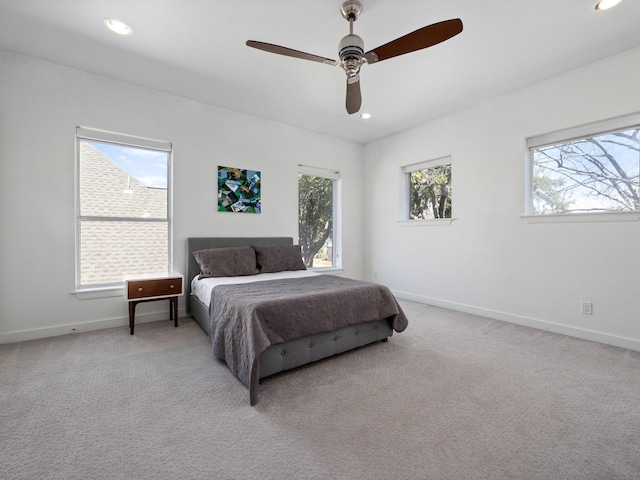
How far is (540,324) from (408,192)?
8.50ft

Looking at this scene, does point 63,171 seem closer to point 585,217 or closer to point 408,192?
point 408,192

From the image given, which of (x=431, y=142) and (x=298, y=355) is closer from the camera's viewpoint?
(x=298, y=355)

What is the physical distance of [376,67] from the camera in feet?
9.36

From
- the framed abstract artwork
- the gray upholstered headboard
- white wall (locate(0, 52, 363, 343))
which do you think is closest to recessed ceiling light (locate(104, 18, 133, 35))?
white wall (locate(0, 52, 363, 343))

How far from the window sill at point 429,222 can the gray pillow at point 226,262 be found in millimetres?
2519

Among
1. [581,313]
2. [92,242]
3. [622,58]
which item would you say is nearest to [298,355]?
[92,242]

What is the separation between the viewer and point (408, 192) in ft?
15.8

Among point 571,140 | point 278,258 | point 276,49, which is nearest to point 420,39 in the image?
point 276,49

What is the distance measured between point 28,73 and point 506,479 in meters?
4.78

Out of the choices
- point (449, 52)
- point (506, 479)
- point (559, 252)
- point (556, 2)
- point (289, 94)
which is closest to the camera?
point (506, 479)

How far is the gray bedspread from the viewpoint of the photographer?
1.91 metres

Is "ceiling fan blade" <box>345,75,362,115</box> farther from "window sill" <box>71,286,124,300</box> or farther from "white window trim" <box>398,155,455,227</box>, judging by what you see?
"window sill" <box>71,286,124,300</box>

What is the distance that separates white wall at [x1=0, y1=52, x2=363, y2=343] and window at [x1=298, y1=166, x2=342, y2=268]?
1.12 meters

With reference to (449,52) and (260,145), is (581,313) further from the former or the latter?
(260,145)
